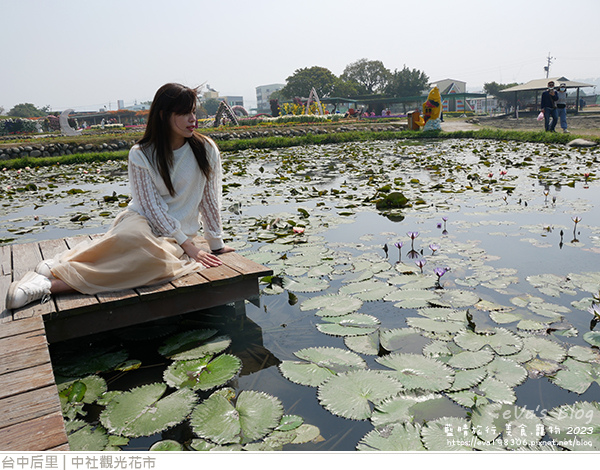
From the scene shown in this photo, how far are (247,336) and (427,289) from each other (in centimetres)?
98

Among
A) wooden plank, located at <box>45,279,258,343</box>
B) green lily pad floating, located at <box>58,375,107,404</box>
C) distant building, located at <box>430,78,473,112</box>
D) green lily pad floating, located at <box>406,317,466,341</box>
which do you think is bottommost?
green lily pad floating, located at <box>58,375,107,404</box>

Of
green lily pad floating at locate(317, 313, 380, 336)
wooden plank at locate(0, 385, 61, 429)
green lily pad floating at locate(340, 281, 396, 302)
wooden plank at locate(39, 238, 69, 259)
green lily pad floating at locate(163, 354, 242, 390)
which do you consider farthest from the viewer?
wooden plank at locate(39, 238, 69, 259)

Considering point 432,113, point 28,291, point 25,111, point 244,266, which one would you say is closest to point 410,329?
point 244,266

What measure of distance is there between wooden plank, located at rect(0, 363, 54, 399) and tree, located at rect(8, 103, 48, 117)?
3487 inches

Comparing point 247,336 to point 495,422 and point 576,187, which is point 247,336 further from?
point 576,187

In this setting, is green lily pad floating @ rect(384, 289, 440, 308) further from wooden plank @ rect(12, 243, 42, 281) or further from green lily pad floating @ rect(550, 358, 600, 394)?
wooden plank @ rect(12, 243, 42, 281)

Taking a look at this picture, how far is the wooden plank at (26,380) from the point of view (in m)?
1.29

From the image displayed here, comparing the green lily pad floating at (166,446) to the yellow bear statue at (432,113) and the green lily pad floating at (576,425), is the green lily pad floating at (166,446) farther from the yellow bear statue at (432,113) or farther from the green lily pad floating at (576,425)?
the yellow bear statue at (432,113)

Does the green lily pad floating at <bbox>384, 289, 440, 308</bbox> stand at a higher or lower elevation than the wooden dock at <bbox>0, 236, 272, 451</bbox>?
lower

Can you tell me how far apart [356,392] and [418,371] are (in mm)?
257

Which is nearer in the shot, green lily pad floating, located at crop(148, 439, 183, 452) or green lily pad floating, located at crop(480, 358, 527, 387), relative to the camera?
green lily pad floating, located at crop(148, 439, 183, 452)

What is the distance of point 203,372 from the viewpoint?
65.6 inches

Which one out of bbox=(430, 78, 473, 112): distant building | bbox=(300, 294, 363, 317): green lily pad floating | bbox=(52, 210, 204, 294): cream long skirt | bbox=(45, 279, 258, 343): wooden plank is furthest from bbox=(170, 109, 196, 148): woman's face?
bbox=(430, 78, 473, 112): distant building

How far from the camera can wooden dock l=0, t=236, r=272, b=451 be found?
1135 millimetres
